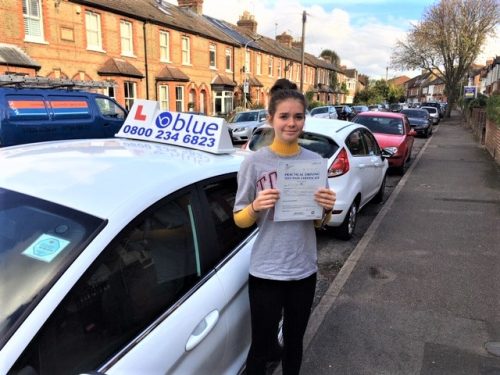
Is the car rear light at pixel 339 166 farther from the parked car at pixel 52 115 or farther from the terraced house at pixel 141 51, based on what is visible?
the terraced house at pixel 141 51

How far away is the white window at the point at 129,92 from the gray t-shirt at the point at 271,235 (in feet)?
73.5

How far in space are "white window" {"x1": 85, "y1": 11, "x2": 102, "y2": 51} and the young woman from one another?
21.2 meters

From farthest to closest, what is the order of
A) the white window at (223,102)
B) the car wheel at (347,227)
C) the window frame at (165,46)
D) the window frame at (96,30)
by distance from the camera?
the white window at (223,102) < the window frame at (165,46) < the window frame at (96,30) < the car wheel at (347,227)

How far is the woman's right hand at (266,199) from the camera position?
2074 mm

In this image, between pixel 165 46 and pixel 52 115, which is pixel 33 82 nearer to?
pixel 52 115

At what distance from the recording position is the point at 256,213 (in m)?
2.17

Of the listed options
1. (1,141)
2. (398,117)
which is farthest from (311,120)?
(398,117)

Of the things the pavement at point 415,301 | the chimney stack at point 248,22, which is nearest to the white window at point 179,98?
the chimney stack at point 248,22

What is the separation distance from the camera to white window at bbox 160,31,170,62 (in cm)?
2619

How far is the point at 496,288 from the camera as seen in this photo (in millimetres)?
4402

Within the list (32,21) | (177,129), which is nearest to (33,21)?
(32,21)

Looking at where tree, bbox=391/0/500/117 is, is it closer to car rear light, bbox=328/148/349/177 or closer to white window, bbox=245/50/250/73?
white window, bbox=245/50/250/73

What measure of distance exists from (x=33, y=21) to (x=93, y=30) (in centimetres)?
343

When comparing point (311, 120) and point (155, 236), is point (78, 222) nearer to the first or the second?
point (155, 236)
